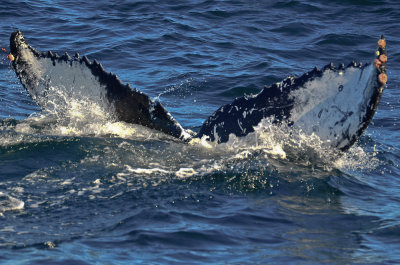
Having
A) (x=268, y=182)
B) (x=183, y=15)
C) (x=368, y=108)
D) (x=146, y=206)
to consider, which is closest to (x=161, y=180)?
(x=146, y=206)

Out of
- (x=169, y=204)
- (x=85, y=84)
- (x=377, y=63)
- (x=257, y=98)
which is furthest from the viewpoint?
(x=85, y=84)

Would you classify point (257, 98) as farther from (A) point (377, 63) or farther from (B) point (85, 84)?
(B) point (85, 84)

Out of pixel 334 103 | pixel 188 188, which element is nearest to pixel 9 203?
pixel 188 188

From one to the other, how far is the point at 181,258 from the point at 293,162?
3341 mm

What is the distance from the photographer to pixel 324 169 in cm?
854

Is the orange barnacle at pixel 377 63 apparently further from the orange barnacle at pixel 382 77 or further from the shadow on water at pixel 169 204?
the shadow on water at pixel 169 204

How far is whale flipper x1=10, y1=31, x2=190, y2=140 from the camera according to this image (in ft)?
26.7

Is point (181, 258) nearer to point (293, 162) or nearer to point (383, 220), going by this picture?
point (383, 220)

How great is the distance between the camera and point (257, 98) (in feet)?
25.7

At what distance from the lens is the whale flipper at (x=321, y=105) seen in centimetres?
706

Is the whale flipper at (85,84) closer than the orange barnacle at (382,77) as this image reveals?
No

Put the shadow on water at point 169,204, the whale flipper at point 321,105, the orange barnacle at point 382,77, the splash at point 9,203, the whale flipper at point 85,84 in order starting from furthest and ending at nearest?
1. the whale flipper at point 85,84
2. the whale flipper at point 321,105
3. the orange barnacle at point 382,77
4. the splash at point 9,203
5. the shadow on water at point 169,204

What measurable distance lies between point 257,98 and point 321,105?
2.60ft

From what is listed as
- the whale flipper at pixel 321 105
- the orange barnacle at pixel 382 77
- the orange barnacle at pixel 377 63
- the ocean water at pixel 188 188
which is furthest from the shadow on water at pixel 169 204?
the orange barnacle at pixel 377 63
